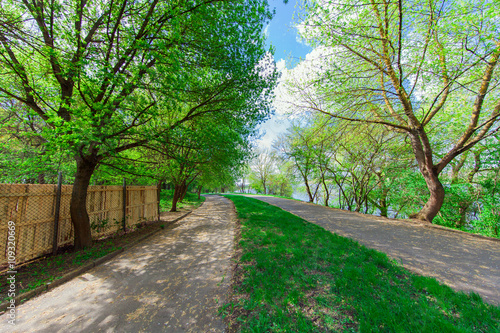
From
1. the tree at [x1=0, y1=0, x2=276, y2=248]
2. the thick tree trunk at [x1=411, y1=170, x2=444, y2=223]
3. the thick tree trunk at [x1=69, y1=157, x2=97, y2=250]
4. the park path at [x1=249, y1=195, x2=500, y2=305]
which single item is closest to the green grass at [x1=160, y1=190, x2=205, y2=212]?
the thick tree trunk at [x1=69, y1=157, x2=97, y2=250]

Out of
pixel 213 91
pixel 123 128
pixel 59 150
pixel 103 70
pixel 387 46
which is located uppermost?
pixel 387 46

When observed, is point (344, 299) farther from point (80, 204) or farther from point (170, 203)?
point (170, 203)

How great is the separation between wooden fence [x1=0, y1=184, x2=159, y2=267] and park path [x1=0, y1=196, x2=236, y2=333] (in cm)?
154

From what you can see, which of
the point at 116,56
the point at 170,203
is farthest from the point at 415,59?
the point at 170,203

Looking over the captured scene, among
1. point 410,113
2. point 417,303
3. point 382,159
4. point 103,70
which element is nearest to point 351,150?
point 382,159

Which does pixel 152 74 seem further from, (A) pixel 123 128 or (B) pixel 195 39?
(B) pixel 195 39

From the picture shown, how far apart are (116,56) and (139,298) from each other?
211 inches

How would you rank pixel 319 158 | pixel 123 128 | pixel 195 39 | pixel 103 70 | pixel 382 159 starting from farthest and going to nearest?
1. pixel 319 158
2. pixel 382 159
3. pixel 195 39
4. pixel 123 128
5. pixel 103 70

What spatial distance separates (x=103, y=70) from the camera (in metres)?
3.55

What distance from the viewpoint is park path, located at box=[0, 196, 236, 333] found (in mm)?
2363

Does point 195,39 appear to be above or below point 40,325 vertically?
above

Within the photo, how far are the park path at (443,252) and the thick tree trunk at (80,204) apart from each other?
813 cm

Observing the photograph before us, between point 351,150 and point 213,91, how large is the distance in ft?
36.5

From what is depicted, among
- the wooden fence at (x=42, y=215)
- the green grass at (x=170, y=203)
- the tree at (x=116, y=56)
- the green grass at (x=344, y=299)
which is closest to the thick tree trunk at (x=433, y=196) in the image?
the green grass at (x=344, y=299)
